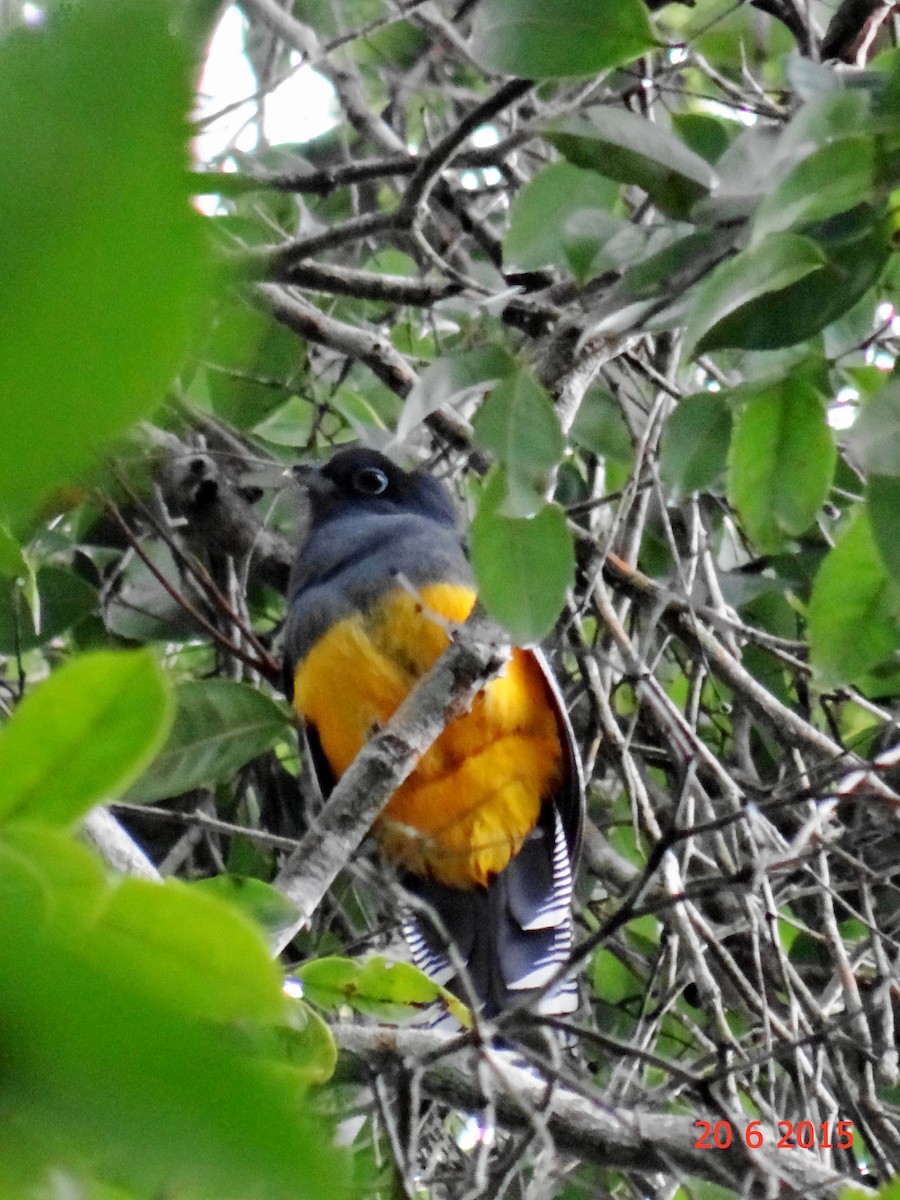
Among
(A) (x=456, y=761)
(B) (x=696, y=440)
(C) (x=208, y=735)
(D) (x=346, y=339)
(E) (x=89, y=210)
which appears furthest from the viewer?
(A) (x=456, y=761)

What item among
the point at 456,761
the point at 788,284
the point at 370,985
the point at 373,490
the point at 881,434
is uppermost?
the point at 788,284

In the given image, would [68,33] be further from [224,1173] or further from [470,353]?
[470,353]

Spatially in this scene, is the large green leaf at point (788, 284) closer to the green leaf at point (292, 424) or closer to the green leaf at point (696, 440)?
the green leaf at point (696, 440)

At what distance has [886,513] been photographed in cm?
137

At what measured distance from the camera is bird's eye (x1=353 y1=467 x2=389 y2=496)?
333cm

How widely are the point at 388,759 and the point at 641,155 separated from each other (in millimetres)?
770

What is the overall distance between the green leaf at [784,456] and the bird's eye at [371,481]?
1691 millimetres

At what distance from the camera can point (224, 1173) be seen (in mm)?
191

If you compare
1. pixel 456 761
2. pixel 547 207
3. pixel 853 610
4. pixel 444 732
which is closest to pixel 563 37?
A: pixel 547 207

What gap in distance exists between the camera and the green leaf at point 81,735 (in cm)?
36

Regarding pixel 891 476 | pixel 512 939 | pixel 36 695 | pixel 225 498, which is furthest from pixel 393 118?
pixel 36 695

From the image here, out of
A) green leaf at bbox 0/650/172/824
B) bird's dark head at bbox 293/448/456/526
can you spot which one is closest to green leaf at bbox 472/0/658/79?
green leaf at bbox 0/650/172/824

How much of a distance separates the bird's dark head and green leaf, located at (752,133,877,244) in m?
2.08

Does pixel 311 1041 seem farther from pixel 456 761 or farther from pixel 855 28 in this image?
pixel 855 28
